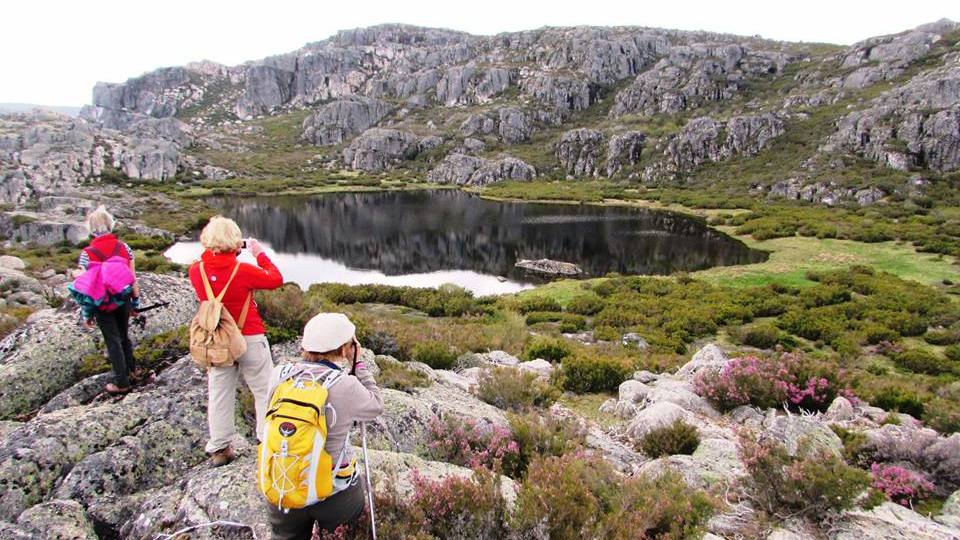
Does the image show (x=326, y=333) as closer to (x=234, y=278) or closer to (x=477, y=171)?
(x=234, y=278)

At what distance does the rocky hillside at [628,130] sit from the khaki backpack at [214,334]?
Result: 86546 millimetres

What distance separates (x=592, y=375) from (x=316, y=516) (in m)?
9.28

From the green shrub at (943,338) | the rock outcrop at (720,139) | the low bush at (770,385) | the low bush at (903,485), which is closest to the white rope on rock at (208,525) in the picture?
the low bush at (903,485)

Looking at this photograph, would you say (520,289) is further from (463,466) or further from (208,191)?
(208,191)

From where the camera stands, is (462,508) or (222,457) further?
(222,457)

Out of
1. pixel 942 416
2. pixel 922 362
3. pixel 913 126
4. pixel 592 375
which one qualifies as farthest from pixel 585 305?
pixel 913 126

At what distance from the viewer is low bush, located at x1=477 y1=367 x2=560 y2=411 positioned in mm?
9383

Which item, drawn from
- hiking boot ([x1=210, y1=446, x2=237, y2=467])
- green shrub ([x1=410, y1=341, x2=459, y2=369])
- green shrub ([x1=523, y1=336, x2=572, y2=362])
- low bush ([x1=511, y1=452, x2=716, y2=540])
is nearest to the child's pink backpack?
hiking boot ([x1=210, y1=446, x2=237, y2=467])

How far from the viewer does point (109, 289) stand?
22.1 ft

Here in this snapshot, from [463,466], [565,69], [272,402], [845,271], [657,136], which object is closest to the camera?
[272,402]

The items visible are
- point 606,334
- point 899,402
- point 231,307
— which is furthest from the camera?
point 606,334

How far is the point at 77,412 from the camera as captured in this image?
247 inches

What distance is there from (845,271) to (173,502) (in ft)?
130

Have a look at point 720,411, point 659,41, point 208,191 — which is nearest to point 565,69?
point 659,41
